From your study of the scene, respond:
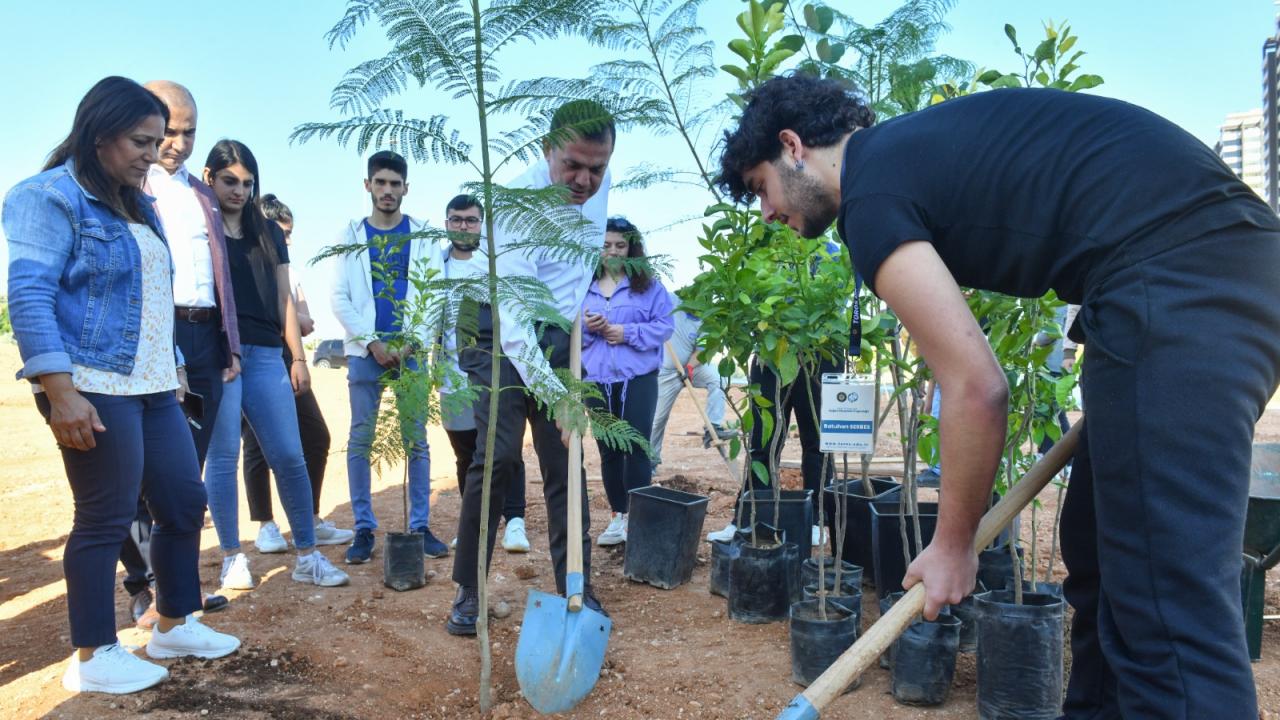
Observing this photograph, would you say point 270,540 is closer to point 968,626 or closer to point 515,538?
point 515,538

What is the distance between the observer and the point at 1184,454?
152 cm

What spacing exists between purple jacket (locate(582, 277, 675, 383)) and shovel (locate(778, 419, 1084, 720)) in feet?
9.57

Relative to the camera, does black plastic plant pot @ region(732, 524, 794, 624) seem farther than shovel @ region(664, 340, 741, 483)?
No

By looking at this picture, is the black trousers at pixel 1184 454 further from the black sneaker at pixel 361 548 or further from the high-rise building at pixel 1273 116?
the high-rise building at pixel 1273 116

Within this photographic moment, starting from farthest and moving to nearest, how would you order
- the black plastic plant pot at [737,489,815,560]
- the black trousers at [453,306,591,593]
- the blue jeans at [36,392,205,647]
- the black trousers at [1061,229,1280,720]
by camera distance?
the black plastic plant pot at [737,489,815,560], the black trousers at [453,306,591,593], the blue jeans at [36,392,205,647], the black trousers at [1061,229,1280,720]

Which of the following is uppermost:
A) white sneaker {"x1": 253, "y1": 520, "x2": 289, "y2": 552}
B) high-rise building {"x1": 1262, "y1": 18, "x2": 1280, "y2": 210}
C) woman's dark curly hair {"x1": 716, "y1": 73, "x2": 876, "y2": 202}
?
high-rise building {"x1": 1262, "y1": 18, "x2": 1280, "y2": 210}

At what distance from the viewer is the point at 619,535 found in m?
5.11

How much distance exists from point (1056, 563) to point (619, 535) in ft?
7.25

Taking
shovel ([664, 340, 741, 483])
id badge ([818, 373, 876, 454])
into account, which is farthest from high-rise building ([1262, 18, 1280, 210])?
id badge ([818, 373, 876, 454])

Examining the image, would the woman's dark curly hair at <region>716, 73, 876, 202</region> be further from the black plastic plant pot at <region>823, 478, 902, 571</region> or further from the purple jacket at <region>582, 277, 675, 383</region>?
the purple jacket at <region>582, 277, 675, 383</region>

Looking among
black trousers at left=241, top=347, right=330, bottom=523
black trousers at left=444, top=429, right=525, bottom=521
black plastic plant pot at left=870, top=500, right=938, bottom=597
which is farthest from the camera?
black trousers at left=444, top=429, right=525, bottom=521

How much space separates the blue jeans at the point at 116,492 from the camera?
2811mm

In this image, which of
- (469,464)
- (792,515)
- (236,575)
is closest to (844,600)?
(792,515)

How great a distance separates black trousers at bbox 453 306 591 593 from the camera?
3.36 meters
